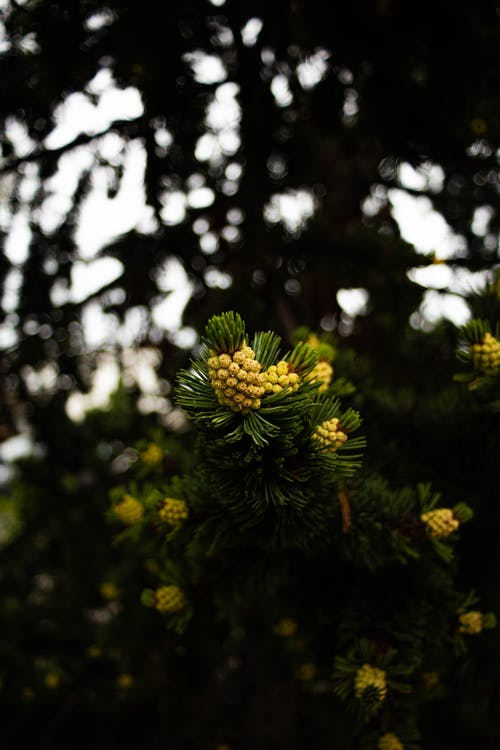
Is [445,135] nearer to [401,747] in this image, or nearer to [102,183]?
[102,183]

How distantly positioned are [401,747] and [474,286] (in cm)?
96

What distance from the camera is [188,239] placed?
6.48ft

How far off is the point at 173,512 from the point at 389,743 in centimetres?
55

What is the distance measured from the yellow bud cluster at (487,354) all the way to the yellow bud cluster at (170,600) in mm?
725

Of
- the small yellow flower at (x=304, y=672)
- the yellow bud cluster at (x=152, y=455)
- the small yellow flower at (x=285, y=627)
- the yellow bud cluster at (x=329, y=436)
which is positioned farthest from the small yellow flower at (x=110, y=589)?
the yellow bud cluster at (x=329, y=436)

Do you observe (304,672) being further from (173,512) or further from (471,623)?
(173,512)

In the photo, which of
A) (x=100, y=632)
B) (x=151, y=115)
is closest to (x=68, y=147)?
(x=151, y=115)

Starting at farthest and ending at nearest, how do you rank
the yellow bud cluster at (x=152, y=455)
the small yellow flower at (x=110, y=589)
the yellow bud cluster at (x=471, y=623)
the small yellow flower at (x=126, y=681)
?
the small yellow flower at (x=110, y=589) → the small yellow flower at (x=126, y=681) → the yellow bud cluster at (x=152, y=455) → the yellow bud cluster at (x=471, y=623)

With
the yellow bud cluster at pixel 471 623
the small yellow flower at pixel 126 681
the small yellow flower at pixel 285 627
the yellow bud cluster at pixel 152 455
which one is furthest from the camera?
the small yellow flower at pixel 126 681

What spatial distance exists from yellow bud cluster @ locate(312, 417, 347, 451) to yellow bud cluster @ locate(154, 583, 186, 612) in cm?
50

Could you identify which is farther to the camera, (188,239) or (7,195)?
(188,239)

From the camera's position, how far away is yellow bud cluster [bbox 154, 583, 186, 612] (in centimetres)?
97

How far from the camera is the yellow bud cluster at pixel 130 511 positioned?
104 cm

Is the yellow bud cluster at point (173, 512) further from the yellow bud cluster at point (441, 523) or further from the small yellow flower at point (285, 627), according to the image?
the small yellow flower at point (285, 627)
